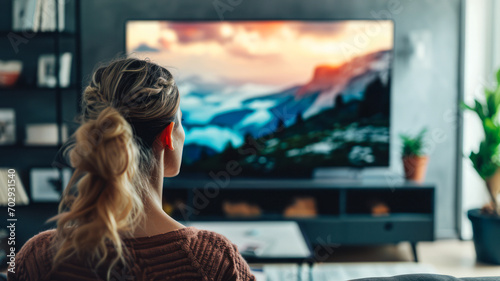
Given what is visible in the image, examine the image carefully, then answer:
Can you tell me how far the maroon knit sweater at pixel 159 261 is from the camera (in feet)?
2.53

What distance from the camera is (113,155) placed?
2.59 ft

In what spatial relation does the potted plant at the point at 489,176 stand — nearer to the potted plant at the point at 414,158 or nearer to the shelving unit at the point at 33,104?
the potted plant at the point at 414,158

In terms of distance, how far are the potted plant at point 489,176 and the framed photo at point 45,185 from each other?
2.87m

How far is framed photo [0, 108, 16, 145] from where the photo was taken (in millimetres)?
3264

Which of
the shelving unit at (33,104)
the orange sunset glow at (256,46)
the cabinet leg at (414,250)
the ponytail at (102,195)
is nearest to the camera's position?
the ponytail at (102,195)

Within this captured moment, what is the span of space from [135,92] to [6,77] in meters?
2.82

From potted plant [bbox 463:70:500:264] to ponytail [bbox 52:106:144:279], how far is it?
2778 millimetres

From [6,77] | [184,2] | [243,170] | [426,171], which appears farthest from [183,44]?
[426,171]

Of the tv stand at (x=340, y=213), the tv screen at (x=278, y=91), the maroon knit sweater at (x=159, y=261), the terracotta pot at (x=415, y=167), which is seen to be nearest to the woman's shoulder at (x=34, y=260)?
the maroon knit sweater at (x=159, y=261)

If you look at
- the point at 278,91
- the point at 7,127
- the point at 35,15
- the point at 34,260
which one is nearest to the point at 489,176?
the point at 278,91

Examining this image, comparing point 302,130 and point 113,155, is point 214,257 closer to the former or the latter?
point 113,155

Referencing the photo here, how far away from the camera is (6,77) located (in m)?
3.19

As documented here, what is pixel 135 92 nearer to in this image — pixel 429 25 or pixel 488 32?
pixel 429 25

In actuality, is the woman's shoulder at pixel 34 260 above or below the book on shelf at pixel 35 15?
below
